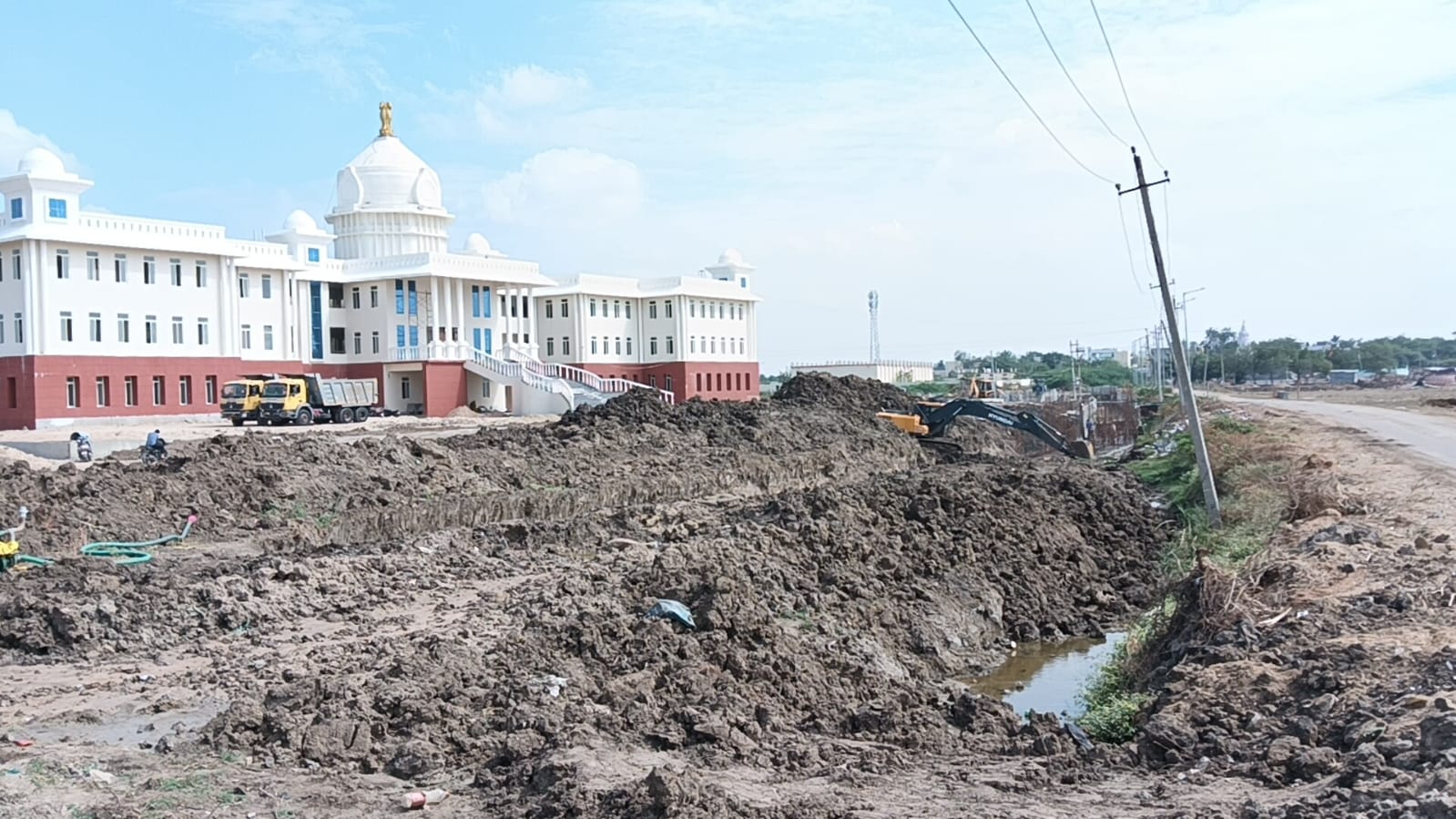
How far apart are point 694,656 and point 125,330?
127 ft

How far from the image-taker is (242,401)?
132 feet

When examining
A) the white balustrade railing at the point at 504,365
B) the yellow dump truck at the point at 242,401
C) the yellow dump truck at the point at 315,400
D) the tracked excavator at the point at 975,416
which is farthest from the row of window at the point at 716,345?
the tracked excavator at the point at 975,416

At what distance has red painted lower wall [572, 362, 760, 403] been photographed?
204 ft

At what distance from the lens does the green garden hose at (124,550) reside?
613 inches

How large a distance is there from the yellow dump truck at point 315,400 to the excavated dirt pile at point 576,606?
1605 cm

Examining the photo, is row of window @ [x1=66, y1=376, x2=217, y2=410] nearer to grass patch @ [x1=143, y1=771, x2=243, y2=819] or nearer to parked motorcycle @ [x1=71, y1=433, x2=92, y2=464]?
parked motorcycle @ [x1=71, y1=433, x2=92, y2=464]

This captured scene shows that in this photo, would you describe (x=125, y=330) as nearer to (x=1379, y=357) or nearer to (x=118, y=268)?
(x=118, y=268)

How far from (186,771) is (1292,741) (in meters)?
6.87

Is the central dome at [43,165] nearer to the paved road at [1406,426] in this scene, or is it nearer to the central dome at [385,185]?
the central dome at [385,185]

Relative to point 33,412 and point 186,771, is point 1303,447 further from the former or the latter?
point 33,412

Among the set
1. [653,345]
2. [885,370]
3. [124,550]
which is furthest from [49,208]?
[885,370]

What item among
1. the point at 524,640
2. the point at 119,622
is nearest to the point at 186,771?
the point at 524,640

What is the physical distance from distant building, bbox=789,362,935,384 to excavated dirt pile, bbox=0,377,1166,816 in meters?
66.2

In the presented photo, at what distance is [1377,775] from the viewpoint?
6395 mm
